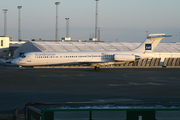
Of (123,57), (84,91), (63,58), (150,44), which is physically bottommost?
(84,91)

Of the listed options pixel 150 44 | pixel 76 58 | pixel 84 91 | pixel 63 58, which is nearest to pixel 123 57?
pixel 150 44

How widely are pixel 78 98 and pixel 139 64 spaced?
3980cm

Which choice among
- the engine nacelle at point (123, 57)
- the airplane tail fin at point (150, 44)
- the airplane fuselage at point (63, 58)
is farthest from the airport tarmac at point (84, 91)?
the airplane tail fin at point (150, 44)

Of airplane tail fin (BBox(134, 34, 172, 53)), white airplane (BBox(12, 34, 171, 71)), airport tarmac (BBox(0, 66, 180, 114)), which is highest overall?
airplane tail fin (BBox(134, 34, 172, 53))

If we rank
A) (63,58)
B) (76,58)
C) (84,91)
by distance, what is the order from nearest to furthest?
1. (84,91)
2. (63,58)
3. (76,58)

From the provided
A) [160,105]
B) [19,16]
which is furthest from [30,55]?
[19,16]

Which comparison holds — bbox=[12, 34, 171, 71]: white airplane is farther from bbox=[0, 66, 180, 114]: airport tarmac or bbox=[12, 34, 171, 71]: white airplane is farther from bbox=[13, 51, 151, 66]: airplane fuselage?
bbox=[0, 66, 180, 114]: airport tarmac

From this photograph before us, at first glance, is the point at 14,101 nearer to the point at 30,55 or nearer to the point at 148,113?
the point at 148,113

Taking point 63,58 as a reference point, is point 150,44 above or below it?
above

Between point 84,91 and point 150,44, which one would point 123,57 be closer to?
point 150,44

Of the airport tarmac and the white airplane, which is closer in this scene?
the airport tarmac

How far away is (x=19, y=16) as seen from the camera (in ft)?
267

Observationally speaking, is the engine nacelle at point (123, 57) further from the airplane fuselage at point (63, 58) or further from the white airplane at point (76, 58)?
the airplane fuselage at point (63, 58)

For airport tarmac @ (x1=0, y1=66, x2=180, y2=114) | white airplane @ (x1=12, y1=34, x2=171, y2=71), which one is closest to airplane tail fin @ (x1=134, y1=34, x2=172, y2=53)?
white airplane @ (x1=12, y1=34, x2=171, y2=71)
